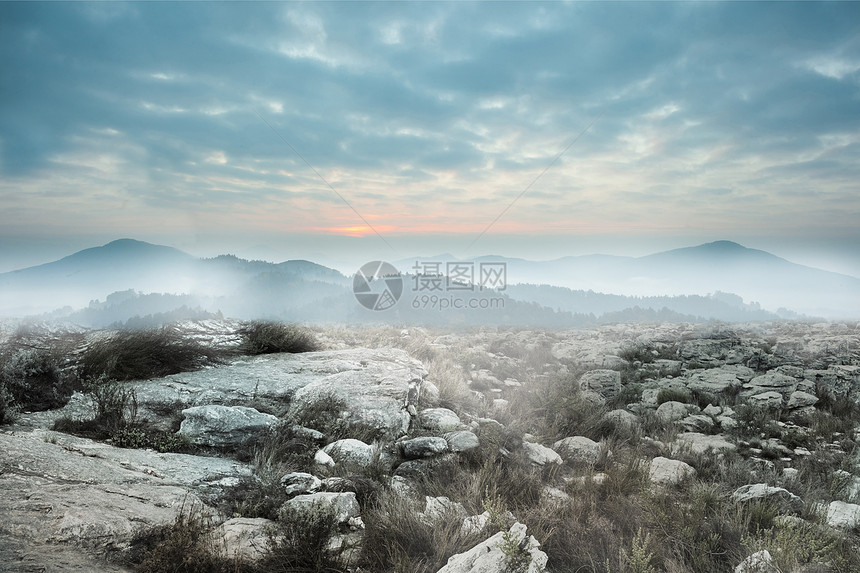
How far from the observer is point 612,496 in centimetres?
457

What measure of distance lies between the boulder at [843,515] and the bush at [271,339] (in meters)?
9.29

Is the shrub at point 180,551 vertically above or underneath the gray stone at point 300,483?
above

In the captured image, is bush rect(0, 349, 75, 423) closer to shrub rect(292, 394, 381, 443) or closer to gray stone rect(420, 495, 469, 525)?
shrub rect(292, 394, 381, 443)

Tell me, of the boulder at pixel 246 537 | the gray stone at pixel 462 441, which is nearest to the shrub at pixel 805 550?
the gray stone at pixel 462 441

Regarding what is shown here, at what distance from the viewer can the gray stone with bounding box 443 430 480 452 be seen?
5516 mm

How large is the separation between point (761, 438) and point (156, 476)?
9.41m

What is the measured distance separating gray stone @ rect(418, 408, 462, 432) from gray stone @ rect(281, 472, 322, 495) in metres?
2.48

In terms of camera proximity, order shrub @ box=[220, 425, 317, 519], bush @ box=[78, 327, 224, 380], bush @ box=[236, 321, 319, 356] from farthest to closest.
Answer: bush @ box=[236, 321, 319, 356]
bush @ box=[78, 327, 224, 380]
shrub @ box=[220, 425, 317, 519]

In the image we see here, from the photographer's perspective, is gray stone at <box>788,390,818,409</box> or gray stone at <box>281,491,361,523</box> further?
gray stone at <box>788,390,818,409</box>

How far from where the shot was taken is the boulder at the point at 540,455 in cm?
560

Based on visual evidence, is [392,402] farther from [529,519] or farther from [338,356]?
[529,519]

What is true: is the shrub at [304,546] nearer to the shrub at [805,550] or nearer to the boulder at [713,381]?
the shrub at [805,550]

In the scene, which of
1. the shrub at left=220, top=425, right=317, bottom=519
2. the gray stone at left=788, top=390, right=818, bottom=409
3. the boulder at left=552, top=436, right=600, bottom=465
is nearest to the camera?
the shrub at left=220, top=425, right=317, bottom=519

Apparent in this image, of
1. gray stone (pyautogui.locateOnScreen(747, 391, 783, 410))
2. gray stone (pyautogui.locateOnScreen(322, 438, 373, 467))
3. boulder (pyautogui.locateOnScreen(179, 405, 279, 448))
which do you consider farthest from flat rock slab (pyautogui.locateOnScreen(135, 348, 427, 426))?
gray stone (pyautogui.locateOnScreen(747, 391, 783, 410))
